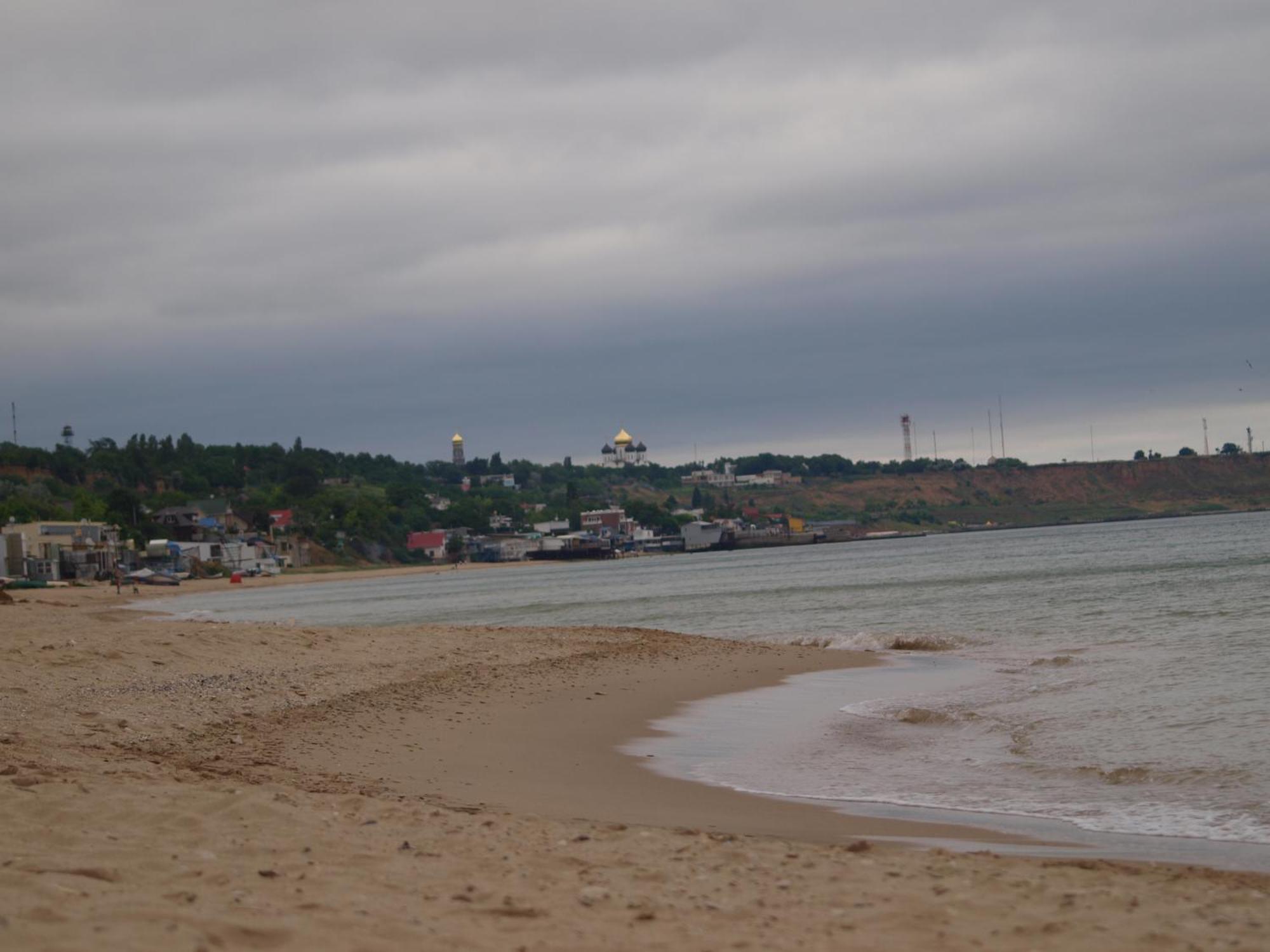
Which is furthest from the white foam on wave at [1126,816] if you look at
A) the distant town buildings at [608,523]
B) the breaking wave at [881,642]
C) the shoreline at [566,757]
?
the distant town buildings at [608,523]

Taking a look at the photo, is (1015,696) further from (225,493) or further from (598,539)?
(225,493)

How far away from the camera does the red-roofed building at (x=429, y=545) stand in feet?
517

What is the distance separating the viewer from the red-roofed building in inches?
6201

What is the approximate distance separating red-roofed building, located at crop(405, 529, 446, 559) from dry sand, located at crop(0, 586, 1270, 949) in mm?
145676

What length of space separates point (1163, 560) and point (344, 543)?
111 metres

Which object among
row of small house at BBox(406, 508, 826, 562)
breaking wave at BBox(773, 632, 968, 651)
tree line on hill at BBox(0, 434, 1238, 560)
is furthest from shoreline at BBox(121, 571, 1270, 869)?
row of small house at BBox(406, 508, 826, 562)

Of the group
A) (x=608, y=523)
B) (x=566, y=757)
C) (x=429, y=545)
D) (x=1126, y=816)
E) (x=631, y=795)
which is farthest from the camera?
(x=608, y=523)

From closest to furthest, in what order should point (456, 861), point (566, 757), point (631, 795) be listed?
point (456, 861) < point (631, 795) < point (566, 757)

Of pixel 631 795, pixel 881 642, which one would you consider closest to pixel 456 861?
pixel 631 795

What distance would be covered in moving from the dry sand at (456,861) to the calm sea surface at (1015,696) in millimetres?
1560

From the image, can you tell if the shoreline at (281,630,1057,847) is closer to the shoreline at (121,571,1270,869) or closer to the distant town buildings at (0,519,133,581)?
the shoreline at (121,571,1270,869)

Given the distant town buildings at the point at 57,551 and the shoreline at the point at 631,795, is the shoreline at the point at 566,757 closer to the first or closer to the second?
the shoreline at the point at 631,795

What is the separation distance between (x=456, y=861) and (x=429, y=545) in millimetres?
154562

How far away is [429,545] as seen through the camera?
158m
